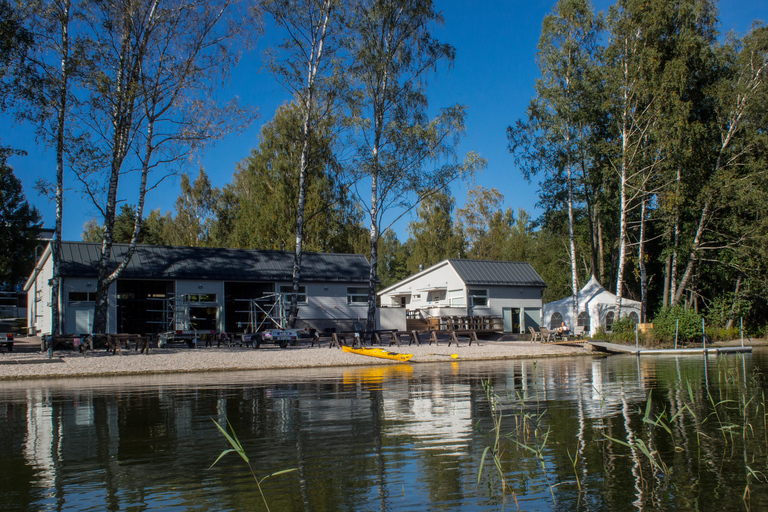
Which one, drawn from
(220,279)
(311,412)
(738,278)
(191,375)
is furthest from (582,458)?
(738,278)

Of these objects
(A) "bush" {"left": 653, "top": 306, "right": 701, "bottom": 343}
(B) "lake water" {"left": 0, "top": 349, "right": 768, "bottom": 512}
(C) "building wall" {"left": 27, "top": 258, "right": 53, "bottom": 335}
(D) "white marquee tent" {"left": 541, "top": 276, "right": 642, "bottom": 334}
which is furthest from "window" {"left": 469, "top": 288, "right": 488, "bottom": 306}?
(B) "lake water" {"left": 0, "top": 349, "right": 768, "bottom": 512}

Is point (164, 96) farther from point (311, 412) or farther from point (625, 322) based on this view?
point (625, 322)

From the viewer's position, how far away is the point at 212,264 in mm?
34812

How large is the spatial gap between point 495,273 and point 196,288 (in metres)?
18.7

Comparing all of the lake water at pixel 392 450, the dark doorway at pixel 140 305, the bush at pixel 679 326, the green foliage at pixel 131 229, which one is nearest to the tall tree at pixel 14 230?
the green foliage at pixel 131 229

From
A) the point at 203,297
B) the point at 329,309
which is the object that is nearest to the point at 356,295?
the point at 329,309

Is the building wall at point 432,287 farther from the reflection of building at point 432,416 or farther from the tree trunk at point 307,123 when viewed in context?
the reflection of building at point 432,416

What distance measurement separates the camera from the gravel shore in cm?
1772

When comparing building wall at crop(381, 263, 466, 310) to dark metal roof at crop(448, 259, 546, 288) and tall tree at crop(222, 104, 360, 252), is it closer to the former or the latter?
dark metal roof at crop(448, 259, 546, 288)

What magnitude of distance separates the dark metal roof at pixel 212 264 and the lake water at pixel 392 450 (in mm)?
19806

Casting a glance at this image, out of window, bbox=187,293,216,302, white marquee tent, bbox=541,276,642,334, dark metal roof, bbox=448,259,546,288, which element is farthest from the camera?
dark metal roof, bbox=448,259,546,288

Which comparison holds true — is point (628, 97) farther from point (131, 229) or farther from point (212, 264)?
point (131, 229)

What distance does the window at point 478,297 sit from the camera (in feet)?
124

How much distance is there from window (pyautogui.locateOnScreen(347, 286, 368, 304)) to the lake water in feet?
80.0
